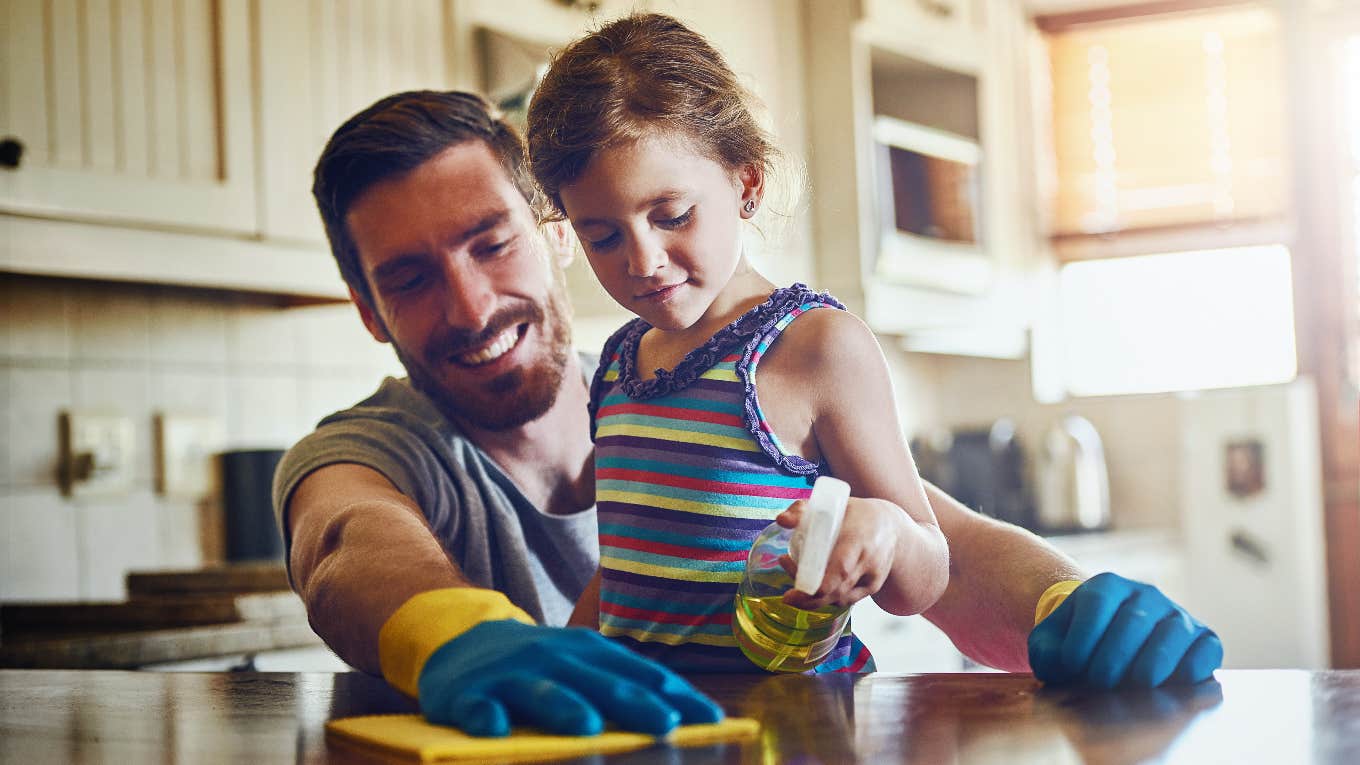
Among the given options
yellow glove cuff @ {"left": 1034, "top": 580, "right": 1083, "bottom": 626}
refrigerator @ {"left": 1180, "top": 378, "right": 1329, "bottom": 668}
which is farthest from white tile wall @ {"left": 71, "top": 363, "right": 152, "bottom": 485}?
refrigerator @ {"left": 1180, "top": 378, "right": 1329, "bottom": 668}

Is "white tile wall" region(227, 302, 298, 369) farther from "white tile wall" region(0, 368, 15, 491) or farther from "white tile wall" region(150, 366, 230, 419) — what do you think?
"white tile wall" region(0, 368, 15, 491)

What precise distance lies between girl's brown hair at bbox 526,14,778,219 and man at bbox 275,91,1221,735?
0.26 meters

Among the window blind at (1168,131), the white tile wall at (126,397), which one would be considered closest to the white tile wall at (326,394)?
the white tile wall at (126,397)

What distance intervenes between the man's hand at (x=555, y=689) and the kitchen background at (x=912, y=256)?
1.52 ft

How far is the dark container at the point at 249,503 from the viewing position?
2104mm

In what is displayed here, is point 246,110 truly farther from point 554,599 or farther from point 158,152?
point 554,599

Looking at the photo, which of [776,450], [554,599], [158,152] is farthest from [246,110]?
[776,450]

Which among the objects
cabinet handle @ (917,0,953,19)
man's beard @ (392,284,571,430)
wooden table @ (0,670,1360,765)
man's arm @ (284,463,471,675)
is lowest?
wooden table @ (0,670,1360,765)

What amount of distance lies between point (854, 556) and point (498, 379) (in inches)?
23.0

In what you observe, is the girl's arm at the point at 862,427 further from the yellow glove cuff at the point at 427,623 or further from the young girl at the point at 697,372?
the yellow glove cuff at the point at 427,623

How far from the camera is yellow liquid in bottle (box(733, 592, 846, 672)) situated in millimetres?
748

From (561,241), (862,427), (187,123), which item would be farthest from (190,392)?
(862,427)

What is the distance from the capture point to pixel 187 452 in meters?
2.10

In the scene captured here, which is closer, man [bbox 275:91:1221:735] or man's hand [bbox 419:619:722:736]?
man's hand [bbox 419:619:722:736]
